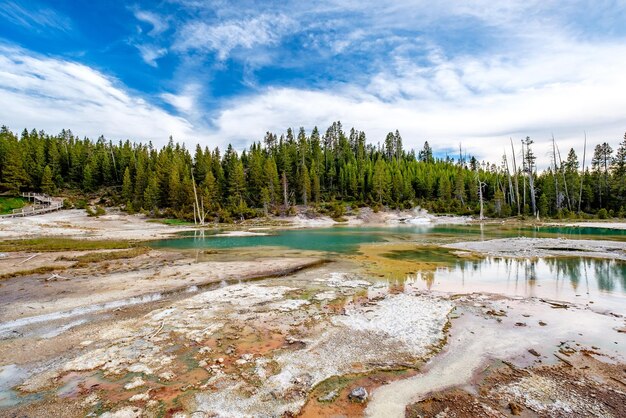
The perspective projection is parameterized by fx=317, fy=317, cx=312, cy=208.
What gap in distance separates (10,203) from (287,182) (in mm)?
62594

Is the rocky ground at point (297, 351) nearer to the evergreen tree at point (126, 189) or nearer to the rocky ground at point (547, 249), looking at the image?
the rocky ground at point (547, 249)

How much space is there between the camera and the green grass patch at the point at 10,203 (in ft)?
210

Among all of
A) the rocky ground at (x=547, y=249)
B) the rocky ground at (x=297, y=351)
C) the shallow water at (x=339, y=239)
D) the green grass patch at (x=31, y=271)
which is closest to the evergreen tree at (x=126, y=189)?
the shallow water at (x=339, y=239)

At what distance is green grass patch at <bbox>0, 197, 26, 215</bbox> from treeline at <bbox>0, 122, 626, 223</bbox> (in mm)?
2948

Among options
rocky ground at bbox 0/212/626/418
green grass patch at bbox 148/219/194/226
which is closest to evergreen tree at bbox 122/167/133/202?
green grass patch at bbox 148/219/194/226

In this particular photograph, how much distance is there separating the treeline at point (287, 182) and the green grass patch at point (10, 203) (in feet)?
9.67

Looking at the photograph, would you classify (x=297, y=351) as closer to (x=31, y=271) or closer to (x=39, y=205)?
(x=31, y=271)

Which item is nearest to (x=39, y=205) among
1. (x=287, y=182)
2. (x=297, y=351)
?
(x=287, y=182)

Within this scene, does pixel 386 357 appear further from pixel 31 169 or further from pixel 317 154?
pixel 31 169

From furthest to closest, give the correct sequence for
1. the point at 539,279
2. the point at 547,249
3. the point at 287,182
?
1. the point at 287,182
2. the point at 547,249
3. the point at 539,279

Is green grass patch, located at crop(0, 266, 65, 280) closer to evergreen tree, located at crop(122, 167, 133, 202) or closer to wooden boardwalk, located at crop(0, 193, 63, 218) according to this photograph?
wooden boardwalk, located at crop(0, 193, 63, 218)

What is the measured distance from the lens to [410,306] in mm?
12852

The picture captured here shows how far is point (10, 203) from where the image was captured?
67125mm

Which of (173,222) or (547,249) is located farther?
(173,222)
